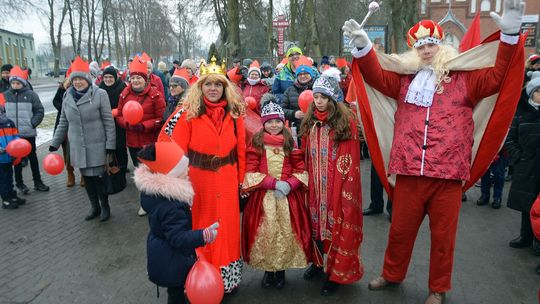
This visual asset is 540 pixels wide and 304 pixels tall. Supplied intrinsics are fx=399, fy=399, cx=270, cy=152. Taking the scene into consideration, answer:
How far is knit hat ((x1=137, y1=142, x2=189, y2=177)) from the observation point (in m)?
2.51

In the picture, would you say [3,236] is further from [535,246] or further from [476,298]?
[535,246]

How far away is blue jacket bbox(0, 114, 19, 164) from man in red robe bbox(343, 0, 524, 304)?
203 inches

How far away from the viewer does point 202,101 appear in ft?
10.6

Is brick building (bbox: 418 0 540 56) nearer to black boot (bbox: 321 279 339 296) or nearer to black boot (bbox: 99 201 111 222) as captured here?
black boot (bbox: 99 201 111 222)

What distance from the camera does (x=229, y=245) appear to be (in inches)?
128

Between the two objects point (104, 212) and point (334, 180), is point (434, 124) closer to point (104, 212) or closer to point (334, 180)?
point (334, 180)

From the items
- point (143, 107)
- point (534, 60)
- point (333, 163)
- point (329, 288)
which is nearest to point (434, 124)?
point (333, 163)

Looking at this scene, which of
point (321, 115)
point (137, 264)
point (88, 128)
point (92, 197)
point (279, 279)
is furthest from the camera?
point (92, 197)

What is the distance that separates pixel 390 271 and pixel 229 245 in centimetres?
140

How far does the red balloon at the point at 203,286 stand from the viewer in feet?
7.73

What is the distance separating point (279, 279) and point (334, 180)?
107 cm

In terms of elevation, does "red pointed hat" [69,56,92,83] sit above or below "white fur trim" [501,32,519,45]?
below

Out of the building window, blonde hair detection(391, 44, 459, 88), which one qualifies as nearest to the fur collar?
blonde hair detection(391, 44, 459, 88)

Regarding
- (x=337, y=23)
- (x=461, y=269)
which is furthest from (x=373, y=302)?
(x=337, y=23)
